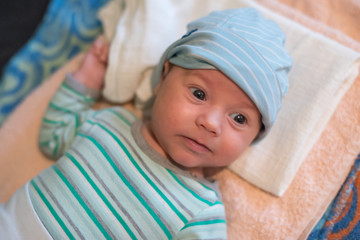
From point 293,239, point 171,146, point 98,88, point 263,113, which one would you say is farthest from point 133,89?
point 293,239

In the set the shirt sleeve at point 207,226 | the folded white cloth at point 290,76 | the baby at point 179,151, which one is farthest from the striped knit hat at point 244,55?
the shirt sleeve at point 207,226

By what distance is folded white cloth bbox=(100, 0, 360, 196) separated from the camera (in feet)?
3.54

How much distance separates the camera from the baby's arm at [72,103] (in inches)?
46.6

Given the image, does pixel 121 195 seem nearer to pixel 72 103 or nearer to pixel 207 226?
pixel 207 226

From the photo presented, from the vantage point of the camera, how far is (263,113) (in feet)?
3.09

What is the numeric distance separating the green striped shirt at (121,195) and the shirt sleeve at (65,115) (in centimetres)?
11

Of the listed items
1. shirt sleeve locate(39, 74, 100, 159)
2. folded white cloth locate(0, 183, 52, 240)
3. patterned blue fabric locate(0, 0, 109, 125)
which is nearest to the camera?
folded white cloth locate(0, 183, 52, 240)

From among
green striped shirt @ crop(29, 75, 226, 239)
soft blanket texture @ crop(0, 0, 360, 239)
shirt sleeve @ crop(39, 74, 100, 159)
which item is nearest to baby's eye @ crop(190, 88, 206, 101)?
green striped shirt @ crop(29, 75, 226, 239)

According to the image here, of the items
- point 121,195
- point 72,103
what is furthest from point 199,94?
point 72,103

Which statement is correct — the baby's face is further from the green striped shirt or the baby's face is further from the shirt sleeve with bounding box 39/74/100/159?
the shirt sleeve with bounding box 39/74/100/159

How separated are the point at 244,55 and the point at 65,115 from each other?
26.7 inches

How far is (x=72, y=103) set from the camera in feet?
4.04

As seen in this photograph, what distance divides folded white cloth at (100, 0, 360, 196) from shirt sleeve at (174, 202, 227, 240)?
0.63 feet

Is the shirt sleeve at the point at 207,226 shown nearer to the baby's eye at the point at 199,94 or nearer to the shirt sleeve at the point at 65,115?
the baby's eye at the point at 199,94
